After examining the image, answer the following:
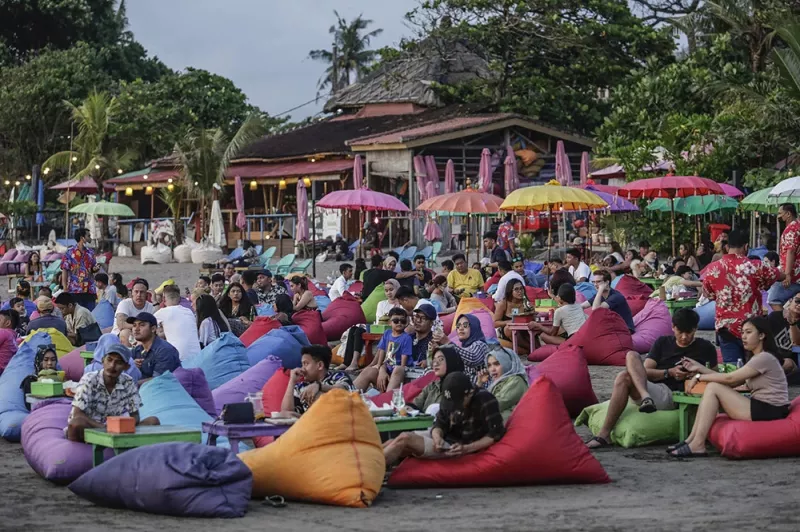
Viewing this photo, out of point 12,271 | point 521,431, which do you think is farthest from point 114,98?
point 521,431

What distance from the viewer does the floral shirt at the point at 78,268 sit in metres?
17.1

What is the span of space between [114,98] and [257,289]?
24956mm

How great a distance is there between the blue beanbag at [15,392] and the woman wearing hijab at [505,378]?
11.8 ft

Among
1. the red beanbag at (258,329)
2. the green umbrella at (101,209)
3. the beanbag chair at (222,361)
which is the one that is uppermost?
the green umbrella at (101,209)

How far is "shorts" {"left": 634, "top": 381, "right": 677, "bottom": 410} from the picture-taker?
9.59 meters

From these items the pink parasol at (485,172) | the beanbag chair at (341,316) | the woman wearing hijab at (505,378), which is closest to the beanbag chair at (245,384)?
the woman wearing hijab at (505,378)

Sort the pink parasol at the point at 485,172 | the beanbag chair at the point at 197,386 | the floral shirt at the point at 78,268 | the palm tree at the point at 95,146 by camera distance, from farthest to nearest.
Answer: the palm tree at the point at 95,146 → the pink parasol at the point at 485,172 → the floral shirt at the point at 78,268 → the beanbag chair at the point at 197,386

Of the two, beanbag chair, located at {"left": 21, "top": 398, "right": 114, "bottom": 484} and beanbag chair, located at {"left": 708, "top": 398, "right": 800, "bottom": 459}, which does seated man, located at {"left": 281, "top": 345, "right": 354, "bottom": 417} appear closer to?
beanbag chair, located at {"left": 21, "top": 398, "right": 114, "bottom": 484}

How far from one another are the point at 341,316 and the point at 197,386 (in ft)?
22.6

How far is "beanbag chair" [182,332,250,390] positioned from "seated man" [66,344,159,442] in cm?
348

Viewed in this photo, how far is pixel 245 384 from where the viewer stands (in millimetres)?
10977

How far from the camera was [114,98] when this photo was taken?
40812 mm

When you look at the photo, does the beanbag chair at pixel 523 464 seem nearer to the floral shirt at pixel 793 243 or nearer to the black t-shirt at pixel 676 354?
the black t-shirt at pixel 676 354

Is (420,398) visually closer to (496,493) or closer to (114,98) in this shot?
(496,493)
